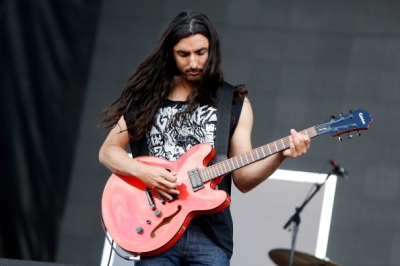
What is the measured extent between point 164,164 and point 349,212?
190 cm

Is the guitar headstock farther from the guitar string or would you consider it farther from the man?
the man

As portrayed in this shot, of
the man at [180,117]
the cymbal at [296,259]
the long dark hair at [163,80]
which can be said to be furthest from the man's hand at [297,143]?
the cymbal at [296,259]

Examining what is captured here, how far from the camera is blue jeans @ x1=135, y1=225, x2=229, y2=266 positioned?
283 centimetres

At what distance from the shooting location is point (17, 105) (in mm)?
5121

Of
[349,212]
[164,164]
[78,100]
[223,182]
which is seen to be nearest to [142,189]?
[164,164]

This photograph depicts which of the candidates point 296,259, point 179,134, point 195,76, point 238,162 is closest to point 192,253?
point 238,162

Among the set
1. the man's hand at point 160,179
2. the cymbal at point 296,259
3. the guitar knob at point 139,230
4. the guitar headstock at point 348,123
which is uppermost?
the guitar headstock at point 348,123

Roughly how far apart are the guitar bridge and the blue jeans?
0.16m

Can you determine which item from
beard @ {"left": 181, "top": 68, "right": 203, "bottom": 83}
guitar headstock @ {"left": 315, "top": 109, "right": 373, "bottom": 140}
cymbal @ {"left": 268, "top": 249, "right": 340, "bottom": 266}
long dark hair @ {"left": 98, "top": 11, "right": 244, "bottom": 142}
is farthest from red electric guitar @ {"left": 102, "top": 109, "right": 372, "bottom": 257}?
cymbal @ {"left": 268, "top": 249, "right": 340, "bottom": 266}

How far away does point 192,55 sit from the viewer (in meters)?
3.10

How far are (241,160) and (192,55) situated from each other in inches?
18.8

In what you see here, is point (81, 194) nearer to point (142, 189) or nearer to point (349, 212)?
point (349, 212)

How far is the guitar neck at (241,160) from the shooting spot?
2.93 meters

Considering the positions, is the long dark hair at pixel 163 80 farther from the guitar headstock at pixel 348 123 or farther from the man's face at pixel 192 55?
the guitar headstock at pixel 348 123
